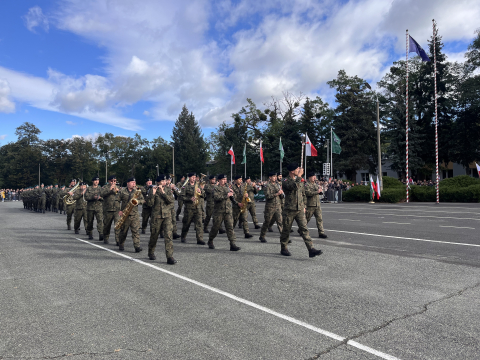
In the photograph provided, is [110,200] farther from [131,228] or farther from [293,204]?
[293,204]

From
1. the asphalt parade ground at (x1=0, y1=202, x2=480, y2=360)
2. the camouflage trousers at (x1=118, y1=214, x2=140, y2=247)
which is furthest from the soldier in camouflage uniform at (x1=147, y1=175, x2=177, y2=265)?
the camouflage trousers at (x1=118, y1=214, x2=140, y2=247)

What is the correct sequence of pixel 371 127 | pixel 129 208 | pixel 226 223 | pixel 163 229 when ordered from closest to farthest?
pixel 163 229 < pixel 226 223 < pixel 129 208 < pixel 371 127

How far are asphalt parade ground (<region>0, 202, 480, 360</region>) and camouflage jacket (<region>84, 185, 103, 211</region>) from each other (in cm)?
317

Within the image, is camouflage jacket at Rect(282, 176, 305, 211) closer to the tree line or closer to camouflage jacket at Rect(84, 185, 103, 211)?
camouflage jacket at Rect(84, 185, 103, 211)

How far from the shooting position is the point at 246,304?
16.5 ft

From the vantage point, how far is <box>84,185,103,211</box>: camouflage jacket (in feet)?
40.1

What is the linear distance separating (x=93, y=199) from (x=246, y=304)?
8.85 meters

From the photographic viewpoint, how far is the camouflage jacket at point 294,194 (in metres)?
8.28

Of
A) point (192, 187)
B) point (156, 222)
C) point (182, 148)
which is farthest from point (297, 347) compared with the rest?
point (182, 148)

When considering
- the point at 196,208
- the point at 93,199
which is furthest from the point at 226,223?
the point at 93,199

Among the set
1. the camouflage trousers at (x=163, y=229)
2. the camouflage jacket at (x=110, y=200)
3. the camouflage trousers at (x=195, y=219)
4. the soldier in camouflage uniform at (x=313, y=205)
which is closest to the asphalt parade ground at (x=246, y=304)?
the camouflage trousers at (x=163, y=229)

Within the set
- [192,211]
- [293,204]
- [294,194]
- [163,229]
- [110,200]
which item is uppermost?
[294,194]

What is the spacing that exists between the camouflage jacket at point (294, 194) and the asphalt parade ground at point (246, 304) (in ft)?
3.73

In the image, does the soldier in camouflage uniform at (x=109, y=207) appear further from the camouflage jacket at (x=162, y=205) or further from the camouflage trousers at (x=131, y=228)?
the camouflage jacket at (x=162, y=205)
